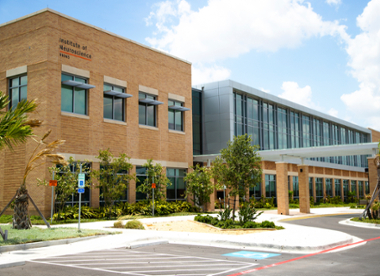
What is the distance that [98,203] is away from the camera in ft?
89.8

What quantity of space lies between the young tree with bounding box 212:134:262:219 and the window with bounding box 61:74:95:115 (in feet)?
37.6

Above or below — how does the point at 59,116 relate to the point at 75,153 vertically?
above

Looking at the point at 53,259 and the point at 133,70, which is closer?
the point at 53,259

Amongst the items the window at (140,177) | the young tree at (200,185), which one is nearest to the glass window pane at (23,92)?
the window at (140,177)

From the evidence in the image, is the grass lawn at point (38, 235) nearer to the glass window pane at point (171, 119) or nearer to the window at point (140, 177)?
the window at point (140, 177)

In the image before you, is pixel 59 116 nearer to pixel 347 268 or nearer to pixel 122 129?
pixel 122 129

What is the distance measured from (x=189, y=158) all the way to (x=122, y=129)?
818 cm

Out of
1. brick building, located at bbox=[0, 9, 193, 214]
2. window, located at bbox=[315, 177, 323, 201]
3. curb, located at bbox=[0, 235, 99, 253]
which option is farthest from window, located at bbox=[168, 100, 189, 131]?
window, located at bbox=[315, 177, 323, 201]

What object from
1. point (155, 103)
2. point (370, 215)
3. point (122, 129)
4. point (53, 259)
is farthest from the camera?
point (155, 103)

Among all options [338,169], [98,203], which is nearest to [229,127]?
[98,203]

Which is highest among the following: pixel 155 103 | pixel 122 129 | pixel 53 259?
pixel 155 103

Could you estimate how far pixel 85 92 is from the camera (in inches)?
1102

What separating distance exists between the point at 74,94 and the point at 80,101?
2.25 ft

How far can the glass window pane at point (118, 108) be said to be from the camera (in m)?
30.1
